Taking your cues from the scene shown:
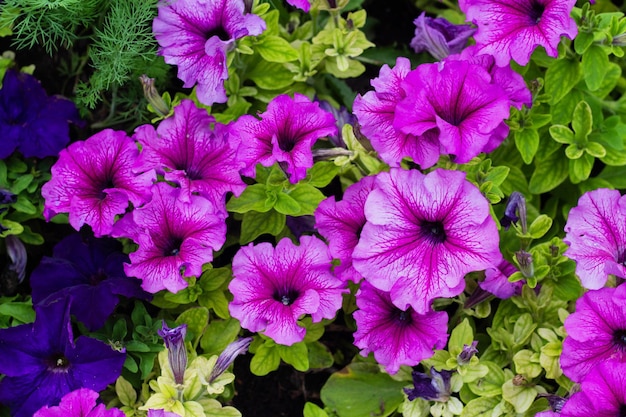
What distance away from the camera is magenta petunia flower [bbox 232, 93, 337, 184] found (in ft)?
4.88

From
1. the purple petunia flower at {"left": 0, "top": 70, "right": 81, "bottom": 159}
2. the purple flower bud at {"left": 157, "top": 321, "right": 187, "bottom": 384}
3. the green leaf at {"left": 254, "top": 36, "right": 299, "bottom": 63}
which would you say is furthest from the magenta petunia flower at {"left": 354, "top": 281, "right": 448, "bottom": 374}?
the purple petunia flower at {"left": 0, "top": 70, "right": 81, "bottom": 159}

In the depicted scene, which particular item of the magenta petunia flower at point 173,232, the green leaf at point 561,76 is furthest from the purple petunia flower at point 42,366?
the green leaf at point 561,76

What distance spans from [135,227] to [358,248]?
0.46m

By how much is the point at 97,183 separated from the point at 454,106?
2.45ft

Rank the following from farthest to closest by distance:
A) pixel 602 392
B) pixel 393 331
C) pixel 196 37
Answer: pixel 196 37
pixel 393 331
pixel 602 392

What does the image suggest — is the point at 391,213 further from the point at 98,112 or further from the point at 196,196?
the point at 98,112

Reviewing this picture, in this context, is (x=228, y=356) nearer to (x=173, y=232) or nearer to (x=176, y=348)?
(x=176, y=348)

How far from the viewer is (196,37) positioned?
1.63 m

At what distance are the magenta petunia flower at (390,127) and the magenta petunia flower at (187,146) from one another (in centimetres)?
29

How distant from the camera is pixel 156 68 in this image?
1881 mm

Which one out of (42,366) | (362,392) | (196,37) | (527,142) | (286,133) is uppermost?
(196,37)

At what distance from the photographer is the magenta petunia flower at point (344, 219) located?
151 centimetres

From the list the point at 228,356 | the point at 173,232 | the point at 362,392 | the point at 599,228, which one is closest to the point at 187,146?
the point at 173,232

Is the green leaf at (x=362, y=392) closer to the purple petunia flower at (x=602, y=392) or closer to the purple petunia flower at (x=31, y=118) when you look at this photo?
the purple petunia flower at (x=602, y=392)
